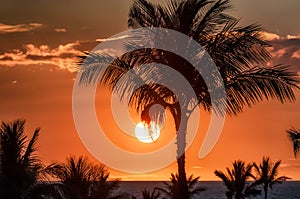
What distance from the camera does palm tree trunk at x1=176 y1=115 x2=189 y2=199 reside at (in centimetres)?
1527

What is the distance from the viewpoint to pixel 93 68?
16000 millimetres

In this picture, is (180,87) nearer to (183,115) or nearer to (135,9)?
(183,115)

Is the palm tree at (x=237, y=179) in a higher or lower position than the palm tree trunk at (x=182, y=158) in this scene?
higher

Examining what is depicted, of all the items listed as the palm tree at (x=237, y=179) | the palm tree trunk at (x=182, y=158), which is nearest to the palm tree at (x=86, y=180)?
the palm tree trunk at (x=182, y=158)

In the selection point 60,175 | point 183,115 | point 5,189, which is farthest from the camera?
point 60,175

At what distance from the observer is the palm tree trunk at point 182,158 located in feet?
50.1

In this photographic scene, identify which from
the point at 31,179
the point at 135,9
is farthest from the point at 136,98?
the point at 31,179

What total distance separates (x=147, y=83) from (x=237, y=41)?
232 centimetres

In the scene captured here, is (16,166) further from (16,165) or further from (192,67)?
(192,67)

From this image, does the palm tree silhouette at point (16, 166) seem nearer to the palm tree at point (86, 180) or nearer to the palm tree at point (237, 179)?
the palm tree at point (86, 180)

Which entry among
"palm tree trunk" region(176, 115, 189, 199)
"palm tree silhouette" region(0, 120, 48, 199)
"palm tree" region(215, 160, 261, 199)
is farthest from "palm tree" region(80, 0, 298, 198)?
"palm tree" region(215, 160, 261, 199)

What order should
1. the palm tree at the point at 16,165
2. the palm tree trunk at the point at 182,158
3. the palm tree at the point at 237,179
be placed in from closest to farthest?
the palm tree trunk at the point at 182,158 → the palm tree at the point at 16,165 → the palm tree at the point at 237,179

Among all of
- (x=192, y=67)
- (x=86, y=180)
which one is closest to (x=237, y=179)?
(x=86, y=180)

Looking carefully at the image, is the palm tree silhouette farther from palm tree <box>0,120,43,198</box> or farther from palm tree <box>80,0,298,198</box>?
palm tree <box>80,0,298,198</box>
